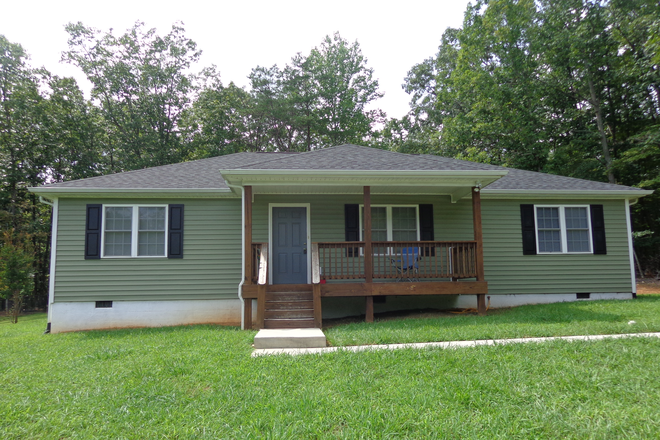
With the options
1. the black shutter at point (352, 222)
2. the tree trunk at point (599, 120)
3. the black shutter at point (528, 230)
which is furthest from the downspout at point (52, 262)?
the tree trunk at point (599, 120)

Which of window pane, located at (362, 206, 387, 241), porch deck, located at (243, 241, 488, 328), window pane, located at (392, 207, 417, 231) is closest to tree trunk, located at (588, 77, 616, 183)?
window pane, located at (392, 207, 417, 231)

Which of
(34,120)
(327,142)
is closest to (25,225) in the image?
(34,120)

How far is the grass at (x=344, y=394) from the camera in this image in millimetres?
2818

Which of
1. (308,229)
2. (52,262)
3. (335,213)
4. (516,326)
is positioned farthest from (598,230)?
(52,262)

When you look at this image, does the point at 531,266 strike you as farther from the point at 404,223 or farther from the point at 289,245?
the point at 289,245

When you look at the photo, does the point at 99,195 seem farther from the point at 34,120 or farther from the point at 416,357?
the point at 34,120

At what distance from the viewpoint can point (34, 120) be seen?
18.0m

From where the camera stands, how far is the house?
7523 millimetres

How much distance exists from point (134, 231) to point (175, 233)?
0.90 m

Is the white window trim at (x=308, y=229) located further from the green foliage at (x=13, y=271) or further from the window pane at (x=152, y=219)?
the green foliage at (x=13, y=271)

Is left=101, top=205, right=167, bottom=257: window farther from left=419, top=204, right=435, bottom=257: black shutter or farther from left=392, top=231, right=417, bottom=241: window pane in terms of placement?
left=419, top=204, right=435, bottom=257: black shutter

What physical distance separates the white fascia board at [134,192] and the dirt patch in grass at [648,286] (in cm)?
1258

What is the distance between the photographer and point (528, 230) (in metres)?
9.27

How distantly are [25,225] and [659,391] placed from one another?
21648 mm
